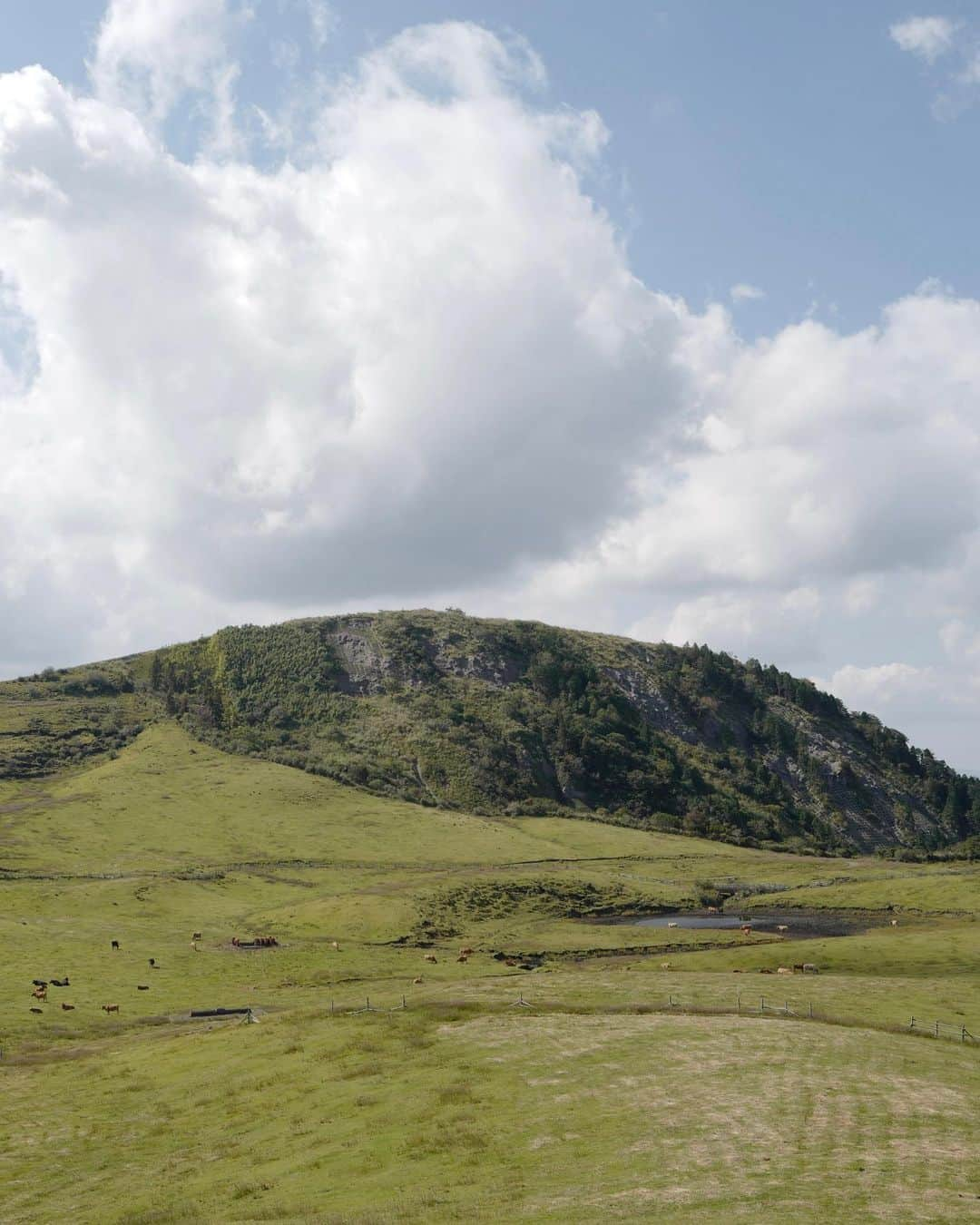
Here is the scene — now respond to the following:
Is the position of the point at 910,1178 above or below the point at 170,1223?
above

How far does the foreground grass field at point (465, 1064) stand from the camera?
37.3m

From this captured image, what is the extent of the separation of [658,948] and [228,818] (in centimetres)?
10548

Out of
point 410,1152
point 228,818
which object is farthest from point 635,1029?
point 228,818

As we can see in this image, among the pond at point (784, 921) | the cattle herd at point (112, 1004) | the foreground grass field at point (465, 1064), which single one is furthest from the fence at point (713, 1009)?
the pond at point (784, 921)

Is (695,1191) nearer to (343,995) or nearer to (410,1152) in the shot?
(410,1152)

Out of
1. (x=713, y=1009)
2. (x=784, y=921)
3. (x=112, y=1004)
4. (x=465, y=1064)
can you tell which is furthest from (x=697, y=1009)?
(x=784, y=921)

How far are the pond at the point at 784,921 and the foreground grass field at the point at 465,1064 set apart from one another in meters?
3.36

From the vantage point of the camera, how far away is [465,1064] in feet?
185

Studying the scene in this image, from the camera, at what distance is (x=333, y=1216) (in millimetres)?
35406

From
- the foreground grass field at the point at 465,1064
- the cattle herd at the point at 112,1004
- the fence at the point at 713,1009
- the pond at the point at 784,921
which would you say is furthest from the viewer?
the pond at the point at 784,921

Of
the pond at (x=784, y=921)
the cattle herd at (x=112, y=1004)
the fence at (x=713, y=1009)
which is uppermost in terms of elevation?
the fence at (x=713, y=1009)

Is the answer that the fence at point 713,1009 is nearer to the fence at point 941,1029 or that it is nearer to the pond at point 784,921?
the fence at point 941,1029

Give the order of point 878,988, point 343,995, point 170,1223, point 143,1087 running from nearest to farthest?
point 170,1223, point 143,1087, point 878,988, point 343,995

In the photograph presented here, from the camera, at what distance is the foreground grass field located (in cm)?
3728
